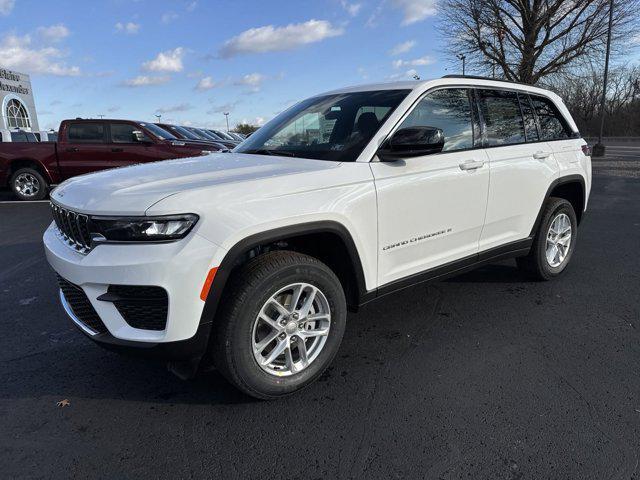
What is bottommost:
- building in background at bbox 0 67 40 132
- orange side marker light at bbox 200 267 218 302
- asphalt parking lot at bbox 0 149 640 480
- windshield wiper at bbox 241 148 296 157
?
asphalt parking lot at bbox 0 149 640 480

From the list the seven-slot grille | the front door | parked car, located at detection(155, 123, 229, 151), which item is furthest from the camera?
parked car, located at detection(155, 123, 229, 151)

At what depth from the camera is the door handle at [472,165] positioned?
3.44 meters

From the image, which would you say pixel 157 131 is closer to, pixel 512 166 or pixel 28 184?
pixel 28 184

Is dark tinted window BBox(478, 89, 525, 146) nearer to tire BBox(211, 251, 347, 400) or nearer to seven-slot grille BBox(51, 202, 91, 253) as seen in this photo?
tire BBox(211, 251, 347, 400)

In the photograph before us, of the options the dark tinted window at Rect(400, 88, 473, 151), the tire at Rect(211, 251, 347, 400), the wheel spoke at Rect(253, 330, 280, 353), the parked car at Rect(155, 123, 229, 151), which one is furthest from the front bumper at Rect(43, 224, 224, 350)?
the parked car at Rect(155, 123, 229, 151)

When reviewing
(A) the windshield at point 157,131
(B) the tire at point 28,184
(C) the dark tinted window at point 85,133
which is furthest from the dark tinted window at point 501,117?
(B) the tire at point 28,184

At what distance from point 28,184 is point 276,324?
1073 cm

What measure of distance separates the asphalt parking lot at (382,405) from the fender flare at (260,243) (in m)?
0.69

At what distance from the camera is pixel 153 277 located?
224cm

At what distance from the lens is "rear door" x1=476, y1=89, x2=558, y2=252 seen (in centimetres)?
379

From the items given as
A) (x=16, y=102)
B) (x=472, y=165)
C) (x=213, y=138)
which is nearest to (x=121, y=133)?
(x=213, y=138)

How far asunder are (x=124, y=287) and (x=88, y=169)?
31.3 feet

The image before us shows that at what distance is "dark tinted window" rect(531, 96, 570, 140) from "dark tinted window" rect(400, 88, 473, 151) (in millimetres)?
1104

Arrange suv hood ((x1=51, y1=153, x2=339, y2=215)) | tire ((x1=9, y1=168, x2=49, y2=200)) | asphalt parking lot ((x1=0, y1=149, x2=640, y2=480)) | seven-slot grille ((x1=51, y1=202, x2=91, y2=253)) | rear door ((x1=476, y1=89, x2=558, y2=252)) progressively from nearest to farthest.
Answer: asphalt parking lot ((x1=0, y1=149, x2=640, y2=480)) → suv hood ((x1=51, y1=153, x2=339, y2=215)) → seven-slot grille ((x1=51, y1=202, x2=91, y2=253)) → rear door ((x1=476, y1=89, x2=558, y2=252)) → tire ((x1=9, y1=168, x2=49, y2=200))
